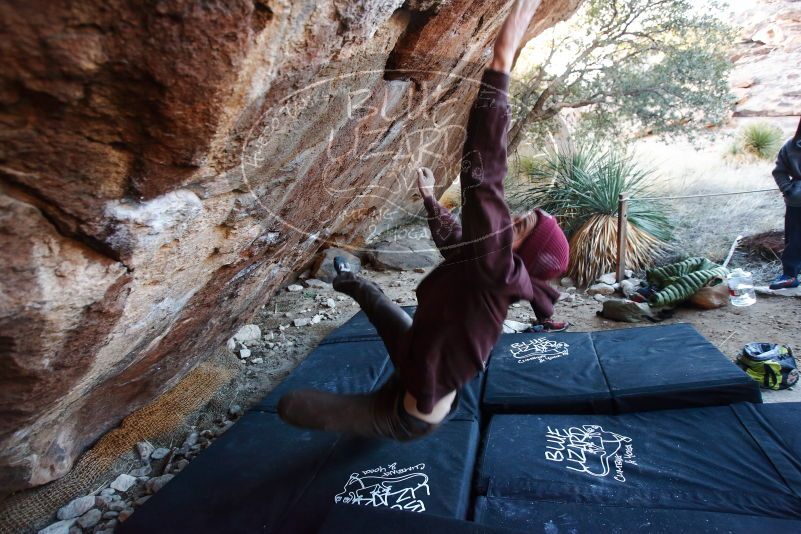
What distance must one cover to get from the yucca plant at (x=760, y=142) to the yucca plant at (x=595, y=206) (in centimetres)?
340

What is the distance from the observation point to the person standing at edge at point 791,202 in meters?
4.13

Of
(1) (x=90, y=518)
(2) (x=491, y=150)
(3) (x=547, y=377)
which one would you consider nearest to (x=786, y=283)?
(3) (x=547, y=377)

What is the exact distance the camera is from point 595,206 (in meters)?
5.71

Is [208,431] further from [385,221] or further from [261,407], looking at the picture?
[385,221]

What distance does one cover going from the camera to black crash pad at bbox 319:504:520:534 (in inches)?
61.2

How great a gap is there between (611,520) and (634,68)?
576 centimetres

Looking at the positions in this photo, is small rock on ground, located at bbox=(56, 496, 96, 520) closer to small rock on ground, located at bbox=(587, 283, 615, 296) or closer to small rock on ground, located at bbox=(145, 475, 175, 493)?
small rock on ground, located at bbox=(145, 475, 175, 493)

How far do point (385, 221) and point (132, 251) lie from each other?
4.99 meters

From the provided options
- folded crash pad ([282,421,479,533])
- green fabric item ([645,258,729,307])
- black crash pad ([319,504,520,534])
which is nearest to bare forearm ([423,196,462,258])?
black crash pad ([319,504,520,534])

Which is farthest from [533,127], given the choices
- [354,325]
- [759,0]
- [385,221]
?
[759,0]

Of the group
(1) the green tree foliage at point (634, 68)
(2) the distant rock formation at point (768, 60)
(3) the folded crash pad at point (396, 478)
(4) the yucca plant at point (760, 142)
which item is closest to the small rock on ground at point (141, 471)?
(3) the folded crash pad at point (396, 478)

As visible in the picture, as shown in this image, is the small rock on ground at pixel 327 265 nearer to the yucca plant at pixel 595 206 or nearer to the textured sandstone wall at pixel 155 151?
the yucca plant at pixel 595 206

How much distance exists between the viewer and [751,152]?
26.8 ft

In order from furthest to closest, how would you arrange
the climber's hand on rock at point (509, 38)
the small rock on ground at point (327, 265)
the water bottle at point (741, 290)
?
the small rock on ground at point (327, 265) → the water bottle at point (741, 290) → the climber's hand on rock at point (509, 38)
